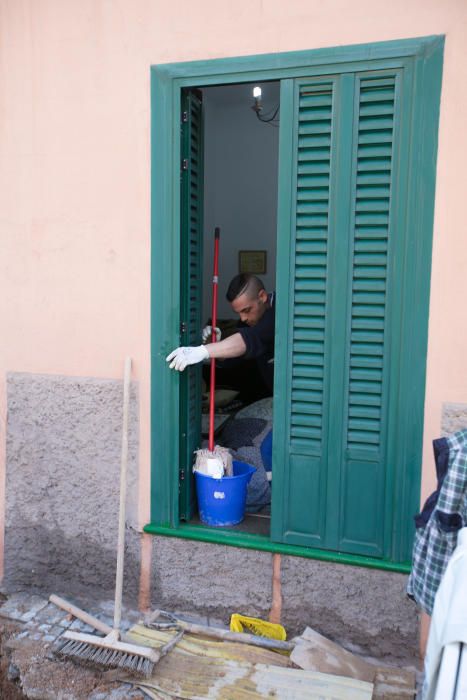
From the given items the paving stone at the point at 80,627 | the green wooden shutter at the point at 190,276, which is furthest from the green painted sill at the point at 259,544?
the paving stone at the point at 80,627

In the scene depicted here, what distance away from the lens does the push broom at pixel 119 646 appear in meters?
2.90

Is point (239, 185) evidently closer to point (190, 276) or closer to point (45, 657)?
point (190, 276)

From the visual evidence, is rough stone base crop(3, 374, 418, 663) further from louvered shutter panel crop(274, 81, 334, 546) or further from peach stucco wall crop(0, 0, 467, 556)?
louvered shutter panel crop(274, 81, 334, 546)

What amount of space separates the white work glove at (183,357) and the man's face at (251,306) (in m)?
0.63

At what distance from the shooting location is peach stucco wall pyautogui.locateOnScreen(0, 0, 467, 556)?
9.38ft

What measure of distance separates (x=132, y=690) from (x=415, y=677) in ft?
4.17

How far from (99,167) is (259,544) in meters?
2.08

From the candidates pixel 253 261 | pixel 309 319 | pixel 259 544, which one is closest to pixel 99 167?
pixel 309 319

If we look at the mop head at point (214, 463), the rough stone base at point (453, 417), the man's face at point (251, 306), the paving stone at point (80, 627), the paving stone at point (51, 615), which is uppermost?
the man's face at point (251, 306)

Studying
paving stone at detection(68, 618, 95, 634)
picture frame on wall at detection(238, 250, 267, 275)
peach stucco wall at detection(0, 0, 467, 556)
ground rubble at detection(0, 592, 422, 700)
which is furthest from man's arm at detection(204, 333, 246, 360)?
picture frame on wall at detection(238, 250, 267, 275)

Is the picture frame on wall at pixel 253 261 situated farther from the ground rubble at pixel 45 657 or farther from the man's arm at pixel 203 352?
the ground rubble at pixel 45 657

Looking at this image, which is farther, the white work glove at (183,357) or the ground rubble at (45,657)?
the white work glove at (183,357)

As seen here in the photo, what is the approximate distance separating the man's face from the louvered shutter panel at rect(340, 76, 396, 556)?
982mm

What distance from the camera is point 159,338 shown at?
3281 mm
